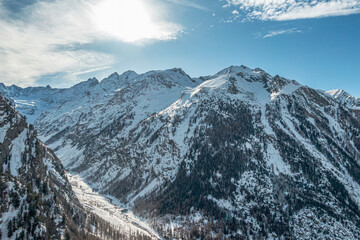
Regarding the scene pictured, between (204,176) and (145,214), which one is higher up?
→ (204,176)

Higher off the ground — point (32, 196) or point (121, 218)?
point (32, 196)

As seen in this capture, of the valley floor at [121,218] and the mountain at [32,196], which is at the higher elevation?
the mountain at [32,196]

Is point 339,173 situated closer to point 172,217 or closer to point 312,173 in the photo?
point 312,173

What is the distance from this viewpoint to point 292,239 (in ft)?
496

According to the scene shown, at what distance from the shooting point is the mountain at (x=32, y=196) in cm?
8488

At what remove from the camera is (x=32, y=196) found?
9231cm

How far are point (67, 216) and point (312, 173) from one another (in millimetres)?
190124

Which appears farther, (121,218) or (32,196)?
→ (121,218)

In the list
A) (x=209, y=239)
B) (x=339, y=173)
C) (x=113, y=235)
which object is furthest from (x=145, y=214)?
(x=339, y=173)

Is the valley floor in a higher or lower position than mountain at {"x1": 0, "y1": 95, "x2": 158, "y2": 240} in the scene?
lower

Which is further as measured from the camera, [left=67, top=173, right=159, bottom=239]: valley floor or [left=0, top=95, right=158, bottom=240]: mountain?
[left=67, top=173, right=159, bottom=239]: valley floor

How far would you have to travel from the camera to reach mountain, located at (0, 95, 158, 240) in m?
84.9

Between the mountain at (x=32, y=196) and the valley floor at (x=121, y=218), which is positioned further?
the valley floor at (x=121, y=218)

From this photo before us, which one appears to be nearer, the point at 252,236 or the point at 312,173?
the point at 252,236
